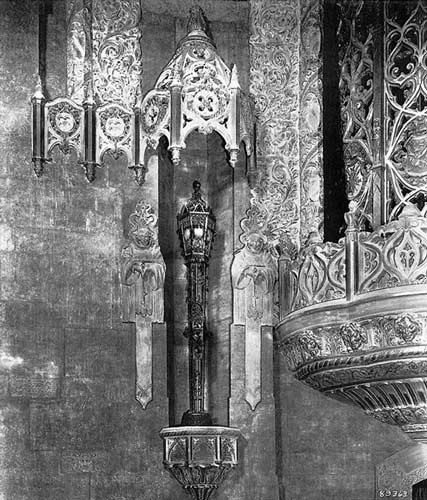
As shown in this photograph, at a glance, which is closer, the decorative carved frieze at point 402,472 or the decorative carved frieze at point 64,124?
the decorative carved frieze at point 402,472

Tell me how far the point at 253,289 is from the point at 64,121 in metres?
1.68

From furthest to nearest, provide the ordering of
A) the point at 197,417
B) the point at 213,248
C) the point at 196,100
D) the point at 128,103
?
the point at 213,248, the point at 128,103, the point at 196,100, the point at 197,417

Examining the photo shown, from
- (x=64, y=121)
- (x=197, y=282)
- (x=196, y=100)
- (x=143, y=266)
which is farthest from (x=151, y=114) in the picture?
(x=197, y=282)

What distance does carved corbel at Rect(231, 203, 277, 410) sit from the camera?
8.89 meters

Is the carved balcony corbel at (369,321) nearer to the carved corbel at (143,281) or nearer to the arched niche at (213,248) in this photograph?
the arched niche at (213,248)

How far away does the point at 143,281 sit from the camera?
8.80 m

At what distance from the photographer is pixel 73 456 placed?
27.4 feet

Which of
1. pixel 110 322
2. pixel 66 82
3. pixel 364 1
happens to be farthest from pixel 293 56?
pixel 110 322

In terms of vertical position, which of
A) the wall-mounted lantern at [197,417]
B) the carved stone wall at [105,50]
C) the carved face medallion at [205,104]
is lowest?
the wall-mounted lantern at [197,417]

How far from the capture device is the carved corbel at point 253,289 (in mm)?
8891

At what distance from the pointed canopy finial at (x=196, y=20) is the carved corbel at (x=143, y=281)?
3.99 ft

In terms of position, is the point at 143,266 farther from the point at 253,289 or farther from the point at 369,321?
the point at 369,321

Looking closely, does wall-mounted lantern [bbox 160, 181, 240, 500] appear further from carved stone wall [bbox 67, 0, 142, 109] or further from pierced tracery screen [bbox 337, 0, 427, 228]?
pierced tracery screen [bbox 337, 0, 427, 228]

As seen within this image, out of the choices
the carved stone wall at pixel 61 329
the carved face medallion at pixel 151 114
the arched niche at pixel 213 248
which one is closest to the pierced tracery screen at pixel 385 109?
the arched niche at pixel 213 248
